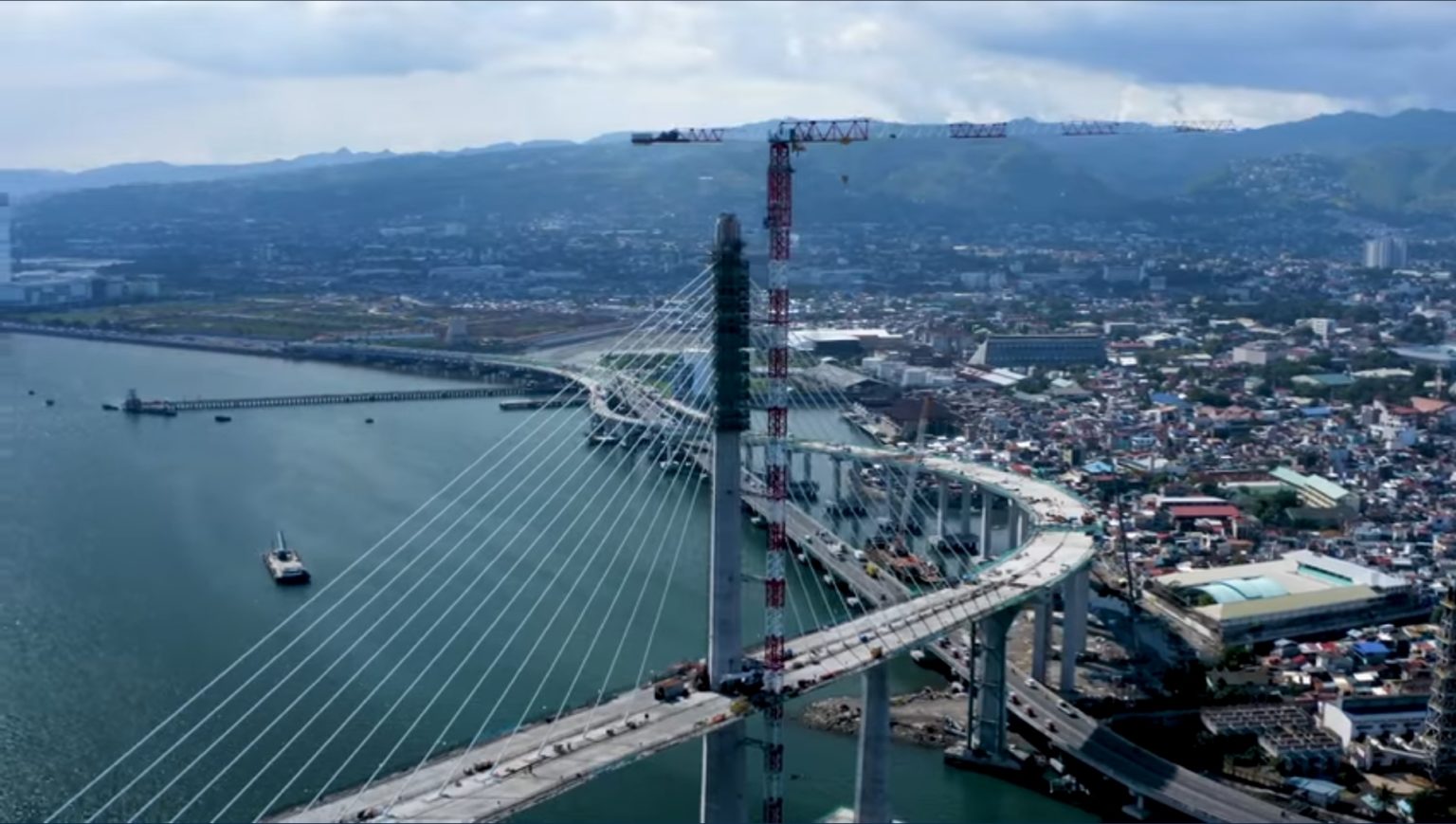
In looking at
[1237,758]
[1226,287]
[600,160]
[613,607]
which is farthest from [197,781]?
[600,160]

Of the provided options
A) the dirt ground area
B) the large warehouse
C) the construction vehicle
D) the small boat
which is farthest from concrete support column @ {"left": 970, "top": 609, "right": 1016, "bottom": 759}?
the small boat

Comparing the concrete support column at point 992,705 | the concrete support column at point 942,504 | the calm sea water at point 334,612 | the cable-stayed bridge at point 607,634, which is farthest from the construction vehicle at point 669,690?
the concrete support column at point 942,504

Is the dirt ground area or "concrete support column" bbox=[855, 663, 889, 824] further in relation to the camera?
the dirt ground area

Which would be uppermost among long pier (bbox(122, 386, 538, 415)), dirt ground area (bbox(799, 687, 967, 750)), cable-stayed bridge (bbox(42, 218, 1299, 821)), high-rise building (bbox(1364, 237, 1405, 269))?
high-rise building (bbox(1364, 237, 1405, 269))

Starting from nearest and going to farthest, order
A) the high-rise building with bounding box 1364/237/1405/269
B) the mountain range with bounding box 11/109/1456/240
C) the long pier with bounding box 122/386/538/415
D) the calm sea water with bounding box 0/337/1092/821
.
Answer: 1. the calm sea water with bounding box 0/337/1092/821
2. the long pier with bounding box 122/386/538/415
3. the high-rise building with bounding box 1364/237/1405/269
4. the mountain range with bounding box 11/109/1456/240

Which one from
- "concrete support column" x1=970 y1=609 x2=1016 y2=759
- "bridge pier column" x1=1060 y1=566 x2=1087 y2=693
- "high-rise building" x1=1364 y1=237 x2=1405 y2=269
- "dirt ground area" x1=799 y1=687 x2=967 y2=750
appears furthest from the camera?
"high-rise building" x1=1364 y1=237 x2=1405 y2=269

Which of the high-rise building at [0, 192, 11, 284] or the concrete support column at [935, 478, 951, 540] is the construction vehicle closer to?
the concrete support column at [935, 478, 951, 540]

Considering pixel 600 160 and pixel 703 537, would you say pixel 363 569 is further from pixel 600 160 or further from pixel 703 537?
Answer: pixel 600 160

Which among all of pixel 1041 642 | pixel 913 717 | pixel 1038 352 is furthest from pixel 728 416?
pixel 1038 352
